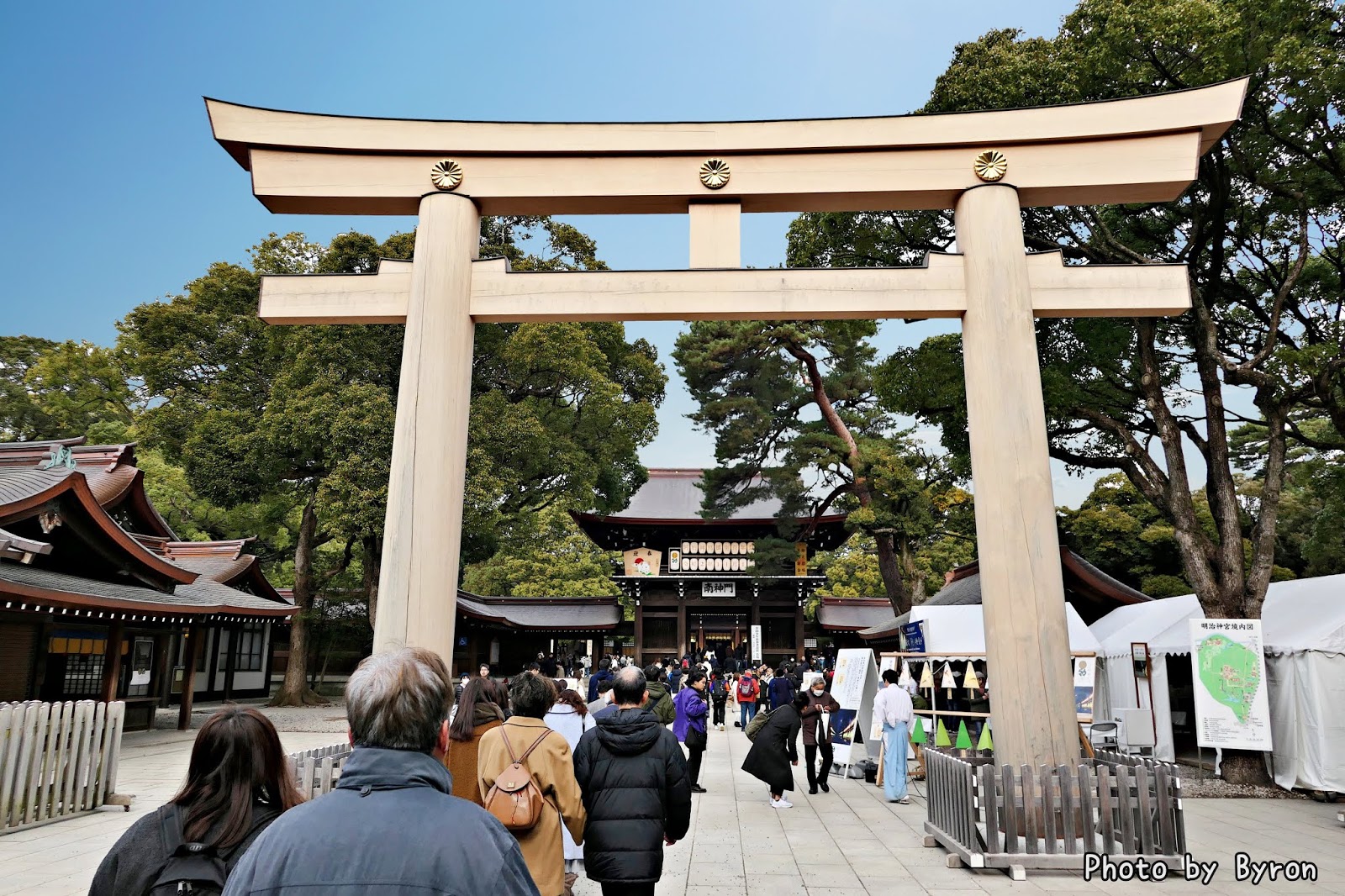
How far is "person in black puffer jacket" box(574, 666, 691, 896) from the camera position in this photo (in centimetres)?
371

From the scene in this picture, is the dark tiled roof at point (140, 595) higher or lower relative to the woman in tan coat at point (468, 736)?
higher

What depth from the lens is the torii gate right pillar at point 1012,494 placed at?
6707 millimetres

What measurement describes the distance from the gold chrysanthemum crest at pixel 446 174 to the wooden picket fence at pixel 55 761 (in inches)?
236

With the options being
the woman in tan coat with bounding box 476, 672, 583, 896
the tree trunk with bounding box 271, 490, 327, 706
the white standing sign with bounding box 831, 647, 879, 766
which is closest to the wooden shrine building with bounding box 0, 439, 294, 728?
the tree trunk with bounding box 271, 490, 327, 706

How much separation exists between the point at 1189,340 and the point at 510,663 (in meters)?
24.8

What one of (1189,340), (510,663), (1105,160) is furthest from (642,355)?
(1105,160)

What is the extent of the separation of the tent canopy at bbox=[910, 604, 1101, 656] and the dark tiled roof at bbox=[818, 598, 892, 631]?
17.9m

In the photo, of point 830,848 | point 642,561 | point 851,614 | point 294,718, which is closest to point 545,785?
point 830,848

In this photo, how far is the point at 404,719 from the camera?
179 centimetres

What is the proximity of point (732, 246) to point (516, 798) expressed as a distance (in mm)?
5682

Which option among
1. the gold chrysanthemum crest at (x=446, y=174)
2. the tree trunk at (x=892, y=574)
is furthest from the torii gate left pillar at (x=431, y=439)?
the tree trunk at (x=892, y=574)

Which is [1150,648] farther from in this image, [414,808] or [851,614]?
[851,614]

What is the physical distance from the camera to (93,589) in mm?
13234

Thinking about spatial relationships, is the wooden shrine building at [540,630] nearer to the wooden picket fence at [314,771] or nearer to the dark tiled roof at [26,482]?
the dark tiled roof at [26,482]
